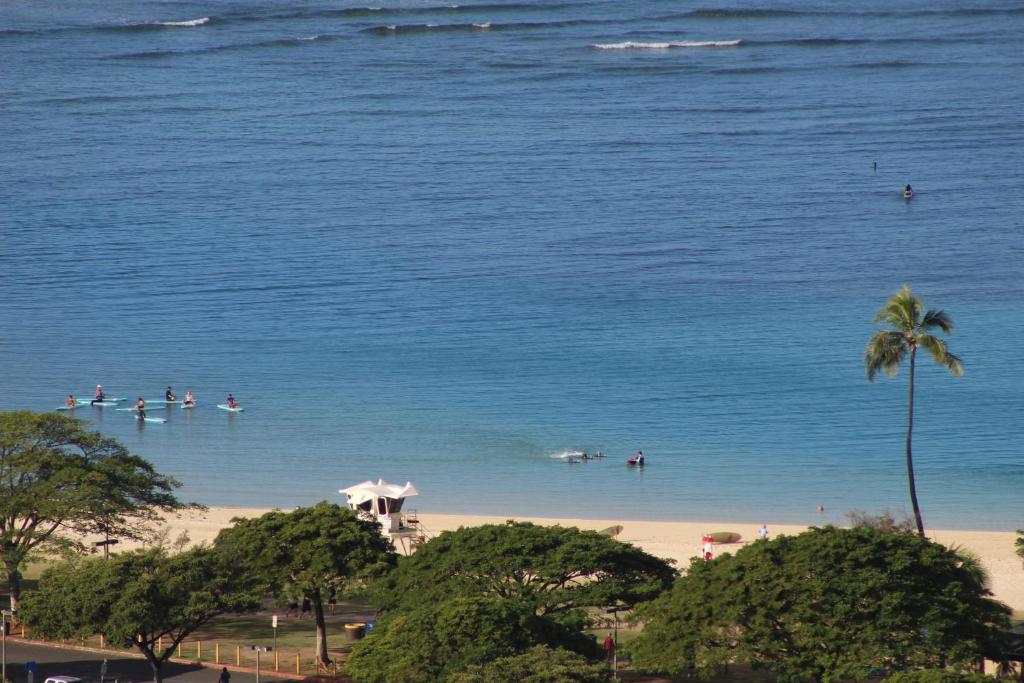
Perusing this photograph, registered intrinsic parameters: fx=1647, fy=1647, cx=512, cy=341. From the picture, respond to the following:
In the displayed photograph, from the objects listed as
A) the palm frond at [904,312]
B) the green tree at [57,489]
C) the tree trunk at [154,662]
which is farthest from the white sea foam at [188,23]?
the tree trunk at [154,662]

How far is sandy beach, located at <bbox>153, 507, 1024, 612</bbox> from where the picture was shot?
186ft

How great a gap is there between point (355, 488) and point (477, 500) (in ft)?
33.3

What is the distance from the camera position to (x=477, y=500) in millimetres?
69875

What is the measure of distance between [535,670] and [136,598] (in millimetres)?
11110

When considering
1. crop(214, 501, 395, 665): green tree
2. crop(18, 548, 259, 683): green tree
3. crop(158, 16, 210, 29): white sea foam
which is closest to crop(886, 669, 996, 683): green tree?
crop(214, 501, 395, 665): green tree

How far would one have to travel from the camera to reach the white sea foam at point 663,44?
16025cm

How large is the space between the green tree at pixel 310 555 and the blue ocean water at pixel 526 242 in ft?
77.2

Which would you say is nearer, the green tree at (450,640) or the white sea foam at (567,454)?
the green tree at (450,640)

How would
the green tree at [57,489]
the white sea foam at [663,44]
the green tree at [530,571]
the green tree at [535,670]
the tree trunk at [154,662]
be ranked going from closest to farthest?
the green tree at [535,670], the tree trunk at [154,662], the green tree at [530,571], the green tree at [57,489], the white sea foam at [663,44]

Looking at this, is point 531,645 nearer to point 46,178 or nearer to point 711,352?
point 711,352

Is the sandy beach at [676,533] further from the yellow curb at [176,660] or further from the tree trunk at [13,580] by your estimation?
the yellow curb at [176,660]

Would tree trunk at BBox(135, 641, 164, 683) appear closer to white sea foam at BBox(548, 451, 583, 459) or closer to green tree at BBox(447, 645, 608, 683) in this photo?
green tree at BBox(447, 645, 608, 683)

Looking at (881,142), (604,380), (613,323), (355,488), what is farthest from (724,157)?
(355,488)

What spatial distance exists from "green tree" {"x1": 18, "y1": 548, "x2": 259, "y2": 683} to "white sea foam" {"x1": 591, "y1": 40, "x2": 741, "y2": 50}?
405ft
